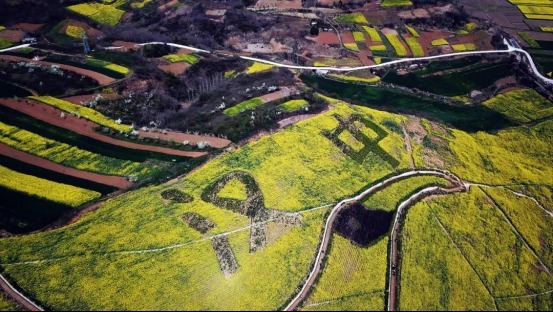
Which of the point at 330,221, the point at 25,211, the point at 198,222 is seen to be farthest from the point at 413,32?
the point at 25,211

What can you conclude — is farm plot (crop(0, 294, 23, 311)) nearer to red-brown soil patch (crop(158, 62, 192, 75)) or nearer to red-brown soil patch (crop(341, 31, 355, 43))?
red-brown soil patch (crop(158, 62, 192, 75))

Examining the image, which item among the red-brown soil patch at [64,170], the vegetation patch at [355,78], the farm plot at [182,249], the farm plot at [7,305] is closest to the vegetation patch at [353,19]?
the vegetation patch at [355,78]

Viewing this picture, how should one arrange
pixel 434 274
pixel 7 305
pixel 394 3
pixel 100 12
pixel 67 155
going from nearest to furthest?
pixel 7 305 < pixel 434 274 < pixel 67 155 < pixel 100 12 < pixel 394 3

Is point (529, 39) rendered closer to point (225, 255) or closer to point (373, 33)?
point (373, 33)

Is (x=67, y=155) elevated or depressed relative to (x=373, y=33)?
depressed

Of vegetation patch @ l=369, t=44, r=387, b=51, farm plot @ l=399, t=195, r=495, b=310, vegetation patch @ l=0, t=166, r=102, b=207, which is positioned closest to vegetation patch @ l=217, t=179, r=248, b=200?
vegetation patch @ l=0, t=166, r=102, b=207

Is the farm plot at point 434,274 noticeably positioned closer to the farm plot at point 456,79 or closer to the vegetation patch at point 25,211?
the vegetation patch at point 25,211
